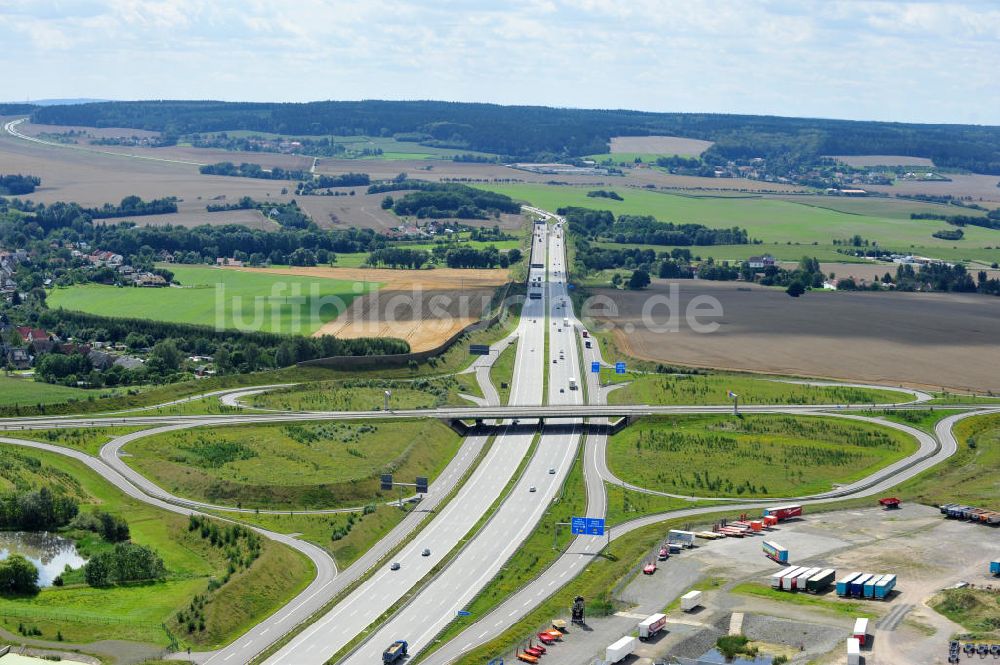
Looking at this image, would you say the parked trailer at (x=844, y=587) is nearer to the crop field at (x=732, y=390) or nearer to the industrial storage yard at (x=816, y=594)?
the industrial storage yard at (x=816, y=594)

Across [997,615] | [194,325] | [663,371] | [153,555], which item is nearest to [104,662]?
[153,555]

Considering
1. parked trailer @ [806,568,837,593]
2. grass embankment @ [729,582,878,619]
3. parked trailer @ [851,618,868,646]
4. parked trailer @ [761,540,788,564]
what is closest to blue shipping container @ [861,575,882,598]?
grass embankment @ [729,582,878,619]

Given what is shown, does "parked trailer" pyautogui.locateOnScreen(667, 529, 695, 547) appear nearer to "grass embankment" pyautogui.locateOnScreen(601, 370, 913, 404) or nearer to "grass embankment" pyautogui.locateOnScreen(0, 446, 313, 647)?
"grass embankment" pyautogui.locateOnScreen(0, 446, 313, 647)

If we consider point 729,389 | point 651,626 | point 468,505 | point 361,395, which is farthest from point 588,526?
point 729,389

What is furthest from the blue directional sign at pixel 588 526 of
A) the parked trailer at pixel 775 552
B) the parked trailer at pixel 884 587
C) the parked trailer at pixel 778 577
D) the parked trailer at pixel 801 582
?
the parked trailer at pixel 884 587

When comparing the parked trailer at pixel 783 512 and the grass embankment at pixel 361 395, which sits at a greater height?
the parked trailer at pixel 783 512

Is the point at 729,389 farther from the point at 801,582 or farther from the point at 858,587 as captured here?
the point at 858,587
